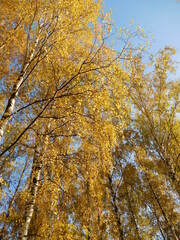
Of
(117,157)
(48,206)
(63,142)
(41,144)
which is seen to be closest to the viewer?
(48,206)

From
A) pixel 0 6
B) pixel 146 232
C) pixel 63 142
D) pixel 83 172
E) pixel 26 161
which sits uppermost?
pixel 0 6

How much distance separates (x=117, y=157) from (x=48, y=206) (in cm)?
687

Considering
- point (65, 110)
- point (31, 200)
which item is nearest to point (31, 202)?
point (31, 200)

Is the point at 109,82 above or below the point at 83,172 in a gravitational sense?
above

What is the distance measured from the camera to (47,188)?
3826 mm

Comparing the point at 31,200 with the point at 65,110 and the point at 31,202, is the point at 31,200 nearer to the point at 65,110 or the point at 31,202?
the point at 31,202

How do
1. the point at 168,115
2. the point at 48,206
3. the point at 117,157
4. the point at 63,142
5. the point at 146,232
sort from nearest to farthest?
the point at 48,206, the point at 63,142, the point at 168,115, the point at 146,232, the point at 117,157

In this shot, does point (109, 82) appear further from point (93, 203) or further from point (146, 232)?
point (146, 232)

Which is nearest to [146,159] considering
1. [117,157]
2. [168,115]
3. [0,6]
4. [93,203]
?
[117,157]

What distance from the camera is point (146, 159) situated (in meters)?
9.05

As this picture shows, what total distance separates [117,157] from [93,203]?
16.9ft

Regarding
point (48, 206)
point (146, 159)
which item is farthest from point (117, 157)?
point (48, 206)

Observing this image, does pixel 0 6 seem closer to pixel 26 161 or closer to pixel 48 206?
pixel 26 161

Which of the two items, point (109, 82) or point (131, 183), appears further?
point (131, 183)
